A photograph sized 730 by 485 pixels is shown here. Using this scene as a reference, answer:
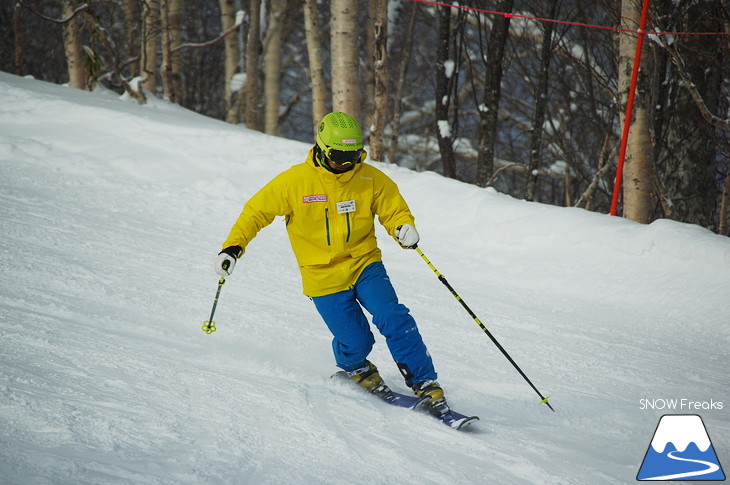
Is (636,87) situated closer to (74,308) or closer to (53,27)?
(74,308)

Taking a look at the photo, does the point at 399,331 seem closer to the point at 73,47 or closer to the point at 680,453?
the point at 680,453

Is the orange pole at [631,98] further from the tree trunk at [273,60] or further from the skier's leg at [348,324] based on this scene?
the tree trunk at [273,60]

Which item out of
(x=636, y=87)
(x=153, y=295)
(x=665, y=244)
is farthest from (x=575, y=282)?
(x=153, y=295)

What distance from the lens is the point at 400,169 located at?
26.7 ft

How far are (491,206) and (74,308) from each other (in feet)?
14.6

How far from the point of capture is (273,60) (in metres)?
14.6

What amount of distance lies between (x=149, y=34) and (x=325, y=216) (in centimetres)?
953

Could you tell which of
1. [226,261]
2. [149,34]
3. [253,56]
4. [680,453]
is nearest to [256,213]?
[226,261]

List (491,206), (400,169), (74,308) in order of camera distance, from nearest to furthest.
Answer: (74,308)
(491,206)
(400,169)

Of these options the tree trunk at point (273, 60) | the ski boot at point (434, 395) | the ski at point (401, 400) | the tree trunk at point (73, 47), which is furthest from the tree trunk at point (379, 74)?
the ski boot at point (434, 395)

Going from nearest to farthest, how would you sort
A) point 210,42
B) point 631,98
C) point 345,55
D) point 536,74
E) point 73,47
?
point 631,98 < point 345,55 < point 210,42 < point 73,47 < point 536,74

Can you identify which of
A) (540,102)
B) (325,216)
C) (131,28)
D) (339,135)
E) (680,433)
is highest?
(131,28)

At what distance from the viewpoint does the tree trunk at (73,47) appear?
1084 cm

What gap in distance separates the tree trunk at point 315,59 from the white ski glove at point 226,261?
7296 mm
